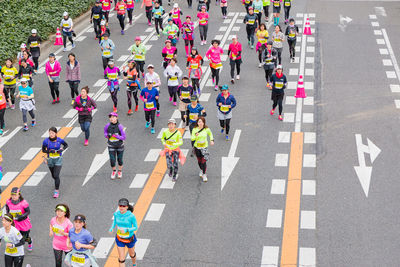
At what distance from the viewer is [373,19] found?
116 feet

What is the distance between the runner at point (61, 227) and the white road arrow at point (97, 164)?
195 inches

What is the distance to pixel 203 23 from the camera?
30000 millimetres

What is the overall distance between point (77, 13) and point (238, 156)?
18933 millimetres

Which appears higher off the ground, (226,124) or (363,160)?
(226,124)

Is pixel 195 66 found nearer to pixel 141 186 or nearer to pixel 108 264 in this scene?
pixel 141 186

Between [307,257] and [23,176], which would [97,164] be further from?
[307,257]

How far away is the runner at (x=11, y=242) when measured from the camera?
13.4 metres

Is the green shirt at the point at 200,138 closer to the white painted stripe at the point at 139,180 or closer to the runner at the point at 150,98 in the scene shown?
the white painted stripe at the point at 139,180

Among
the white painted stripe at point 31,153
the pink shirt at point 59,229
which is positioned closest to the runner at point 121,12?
the white painted stripe at point 31,153

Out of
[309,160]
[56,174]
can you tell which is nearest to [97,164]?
[56,174]

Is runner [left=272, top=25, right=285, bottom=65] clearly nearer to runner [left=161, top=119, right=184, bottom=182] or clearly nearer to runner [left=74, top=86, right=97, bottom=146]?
runner [left=74, top=86, right=97, bottom=146]

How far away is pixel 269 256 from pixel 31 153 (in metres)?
8.93

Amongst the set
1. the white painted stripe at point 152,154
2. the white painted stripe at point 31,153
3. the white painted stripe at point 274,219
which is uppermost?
the white painted stripe at point 274,219

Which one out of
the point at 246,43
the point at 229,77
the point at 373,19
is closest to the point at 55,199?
the point at 229,77
